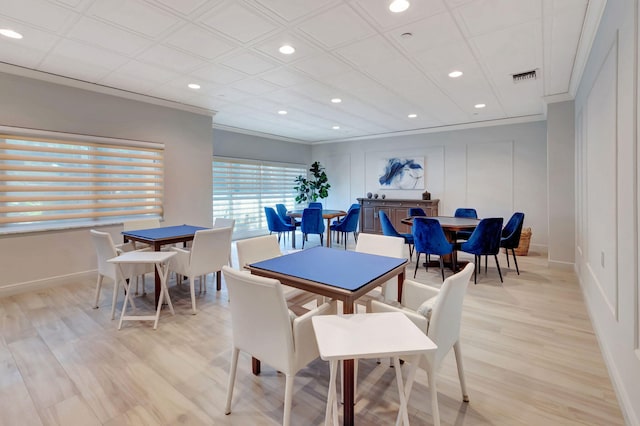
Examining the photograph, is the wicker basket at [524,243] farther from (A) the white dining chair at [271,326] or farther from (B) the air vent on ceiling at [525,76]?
(A) the white dining chair at [271,326]

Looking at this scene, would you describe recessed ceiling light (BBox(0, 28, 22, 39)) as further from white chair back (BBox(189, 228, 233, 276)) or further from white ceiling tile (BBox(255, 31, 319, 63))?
white chair back (BBox(189, 228, 233, 276))

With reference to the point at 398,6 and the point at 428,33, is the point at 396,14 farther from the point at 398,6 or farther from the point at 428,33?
the point at 428,33

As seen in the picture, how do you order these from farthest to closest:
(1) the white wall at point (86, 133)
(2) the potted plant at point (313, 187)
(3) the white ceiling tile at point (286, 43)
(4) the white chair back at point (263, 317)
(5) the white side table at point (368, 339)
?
(2) the potted plant at point (313, 187), (1) the white wall at point (86, 133), (3) the white ceiling tile at point (286, 43), (4) the white chair back at point (263, 317), (5) the white side table at point (368, 339)

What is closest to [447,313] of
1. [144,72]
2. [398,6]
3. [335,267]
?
[335,267]

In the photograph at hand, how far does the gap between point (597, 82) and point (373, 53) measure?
1.94m

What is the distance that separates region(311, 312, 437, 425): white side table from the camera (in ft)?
3.63

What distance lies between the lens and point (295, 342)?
151 cm

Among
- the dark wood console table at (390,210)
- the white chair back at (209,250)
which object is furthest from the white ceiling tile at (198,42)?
the dark wood console table at (390,210)

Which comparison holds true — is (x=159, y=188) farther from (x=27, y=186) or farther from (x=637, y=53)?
(x=637, y=53)

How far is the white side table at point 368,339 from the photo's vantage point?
111 cm

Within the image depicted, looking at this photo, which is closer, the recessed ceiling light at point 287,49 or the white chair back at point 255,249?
the white chair back at point 255,249

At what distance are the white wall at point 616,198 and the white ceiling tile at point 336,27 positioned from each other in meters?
1.66

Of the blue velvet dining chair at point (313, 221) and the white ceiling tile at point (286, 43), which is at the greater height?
the white ceiling tile at point (286, 43)

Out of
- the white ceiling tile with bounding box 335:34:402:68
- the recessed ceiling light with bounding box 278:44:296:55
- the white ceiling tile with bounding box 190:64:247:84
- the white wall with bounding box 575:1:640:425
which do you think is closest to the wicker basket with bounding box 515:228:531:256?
the white wall with bounding box 575:1:640:425
